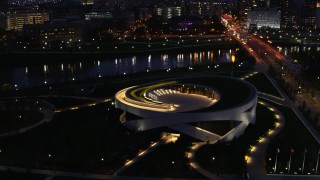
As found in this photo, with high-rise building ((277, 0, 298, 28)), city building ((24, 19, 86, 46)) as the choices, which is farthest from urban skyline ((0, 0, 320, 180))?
high-rise building ((277, 0, 298, 28))

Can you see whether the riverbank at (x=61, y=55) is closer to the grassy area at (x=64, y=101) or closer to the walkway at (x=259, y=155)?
the grassy area at (x=64, y=101)

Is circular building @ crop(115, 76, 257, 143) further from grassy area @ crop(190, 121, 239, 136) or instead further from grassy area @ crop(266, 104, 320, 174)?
grassy area @ crop(266, 104, 320, 174)

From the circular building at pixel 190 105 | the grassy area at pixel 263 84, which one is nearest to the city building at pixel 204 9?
the grassy area at pixel 263 84

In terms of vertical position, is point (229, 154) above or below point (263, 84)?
above

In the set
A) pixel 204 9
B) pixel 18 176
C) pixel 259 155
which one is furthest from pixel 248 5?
pixel 18 176

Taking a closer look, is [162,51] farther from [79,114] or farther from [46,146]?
[46,146]

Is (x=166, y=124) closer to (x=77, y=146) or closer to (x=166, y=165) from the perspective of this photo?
(x=166, y=165)

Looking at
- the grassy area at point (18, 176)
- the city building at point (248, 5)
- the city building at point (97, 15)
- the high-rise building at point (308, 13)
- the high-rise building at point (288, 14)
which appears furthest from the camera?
the city building at point (248, 5)

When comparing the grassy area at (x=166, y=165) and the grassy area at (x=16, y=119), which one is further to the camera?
the grassy area at (x=16, y=119)
